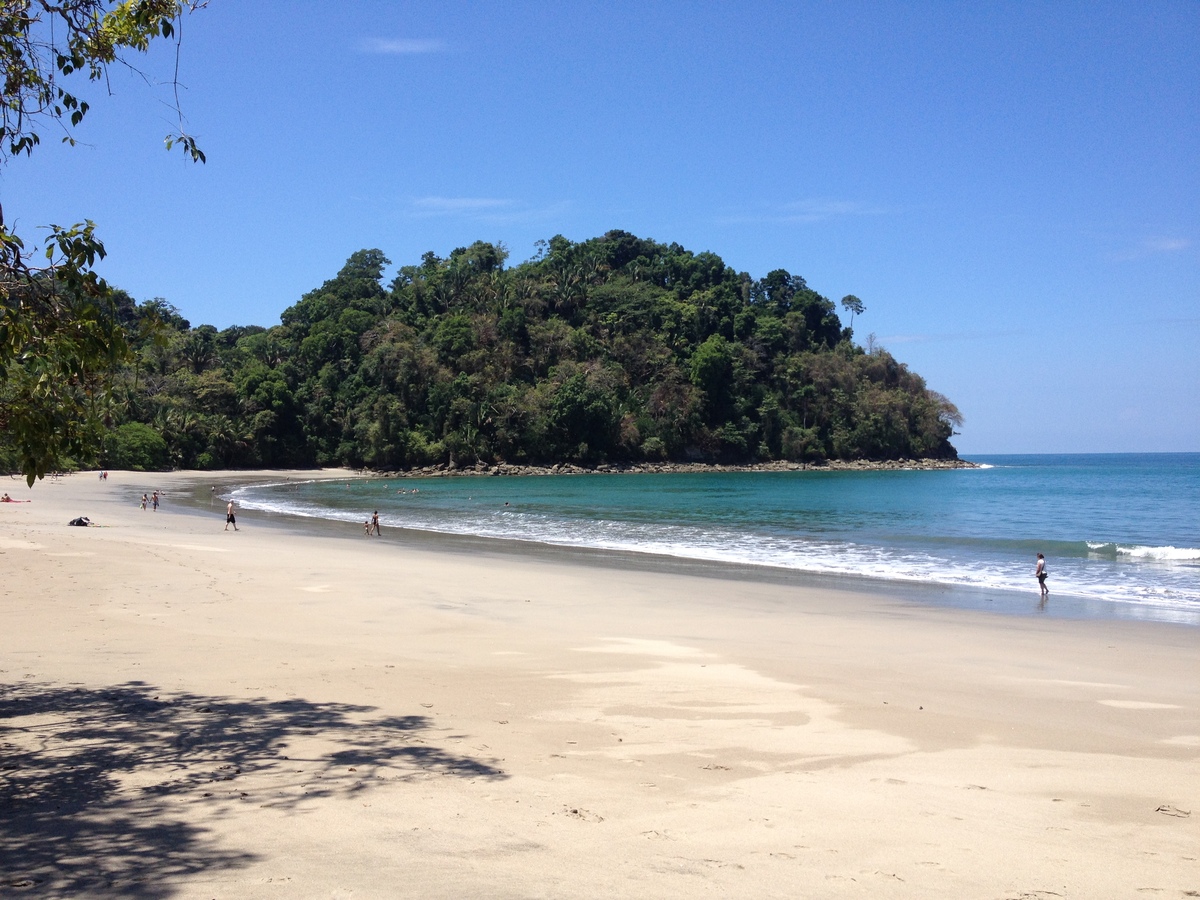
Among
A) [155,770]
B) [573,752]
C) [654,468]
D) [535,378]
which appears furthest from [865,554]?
[535,378]

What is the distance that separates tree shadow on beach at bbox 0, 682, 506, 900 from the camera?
421cm

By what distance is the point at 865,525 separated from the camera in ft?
116

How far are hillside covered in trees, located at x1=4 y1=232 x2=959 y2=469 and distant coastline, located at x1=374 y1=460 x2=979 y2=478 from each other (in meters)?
1.12

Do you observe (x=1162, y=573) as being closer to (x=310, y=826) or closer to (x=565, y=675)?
(x=565, y=675)

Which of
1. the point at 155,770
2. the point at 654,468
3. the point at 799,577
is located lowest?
the point at 799,577

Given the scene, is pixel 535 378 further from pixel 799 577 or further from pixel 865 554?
pixel 799 577

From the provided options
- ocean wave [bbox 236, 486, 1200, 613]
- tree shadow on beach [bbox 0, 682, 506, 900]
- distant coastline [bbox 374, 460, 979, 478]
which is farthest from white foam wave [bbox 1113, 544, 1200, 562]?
distant coastline [bbox 374, 460, 979, 478]

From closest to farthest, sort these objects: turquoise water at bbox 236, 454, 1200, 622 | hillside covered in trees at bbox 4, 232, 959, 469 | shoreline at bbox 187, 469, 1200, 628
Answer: shoreline at bbox 187, 469, 1200, 628 → turquoise water at bbox 236, 454, 1200, 622 → hillside covered in trees at bbox 4, 232, 959, 469

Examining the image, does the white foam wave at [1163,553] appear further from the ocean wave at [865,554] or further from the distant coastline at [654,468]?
the distant coastline at [654,468]

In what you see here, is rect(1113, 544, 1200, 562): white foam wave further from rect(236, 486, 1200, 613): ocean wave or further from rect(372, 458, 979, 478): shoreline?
rect(372, 458, 979, 478): shoreline

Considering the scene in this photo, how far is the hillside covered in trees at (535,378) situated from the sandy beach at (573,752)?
233ft

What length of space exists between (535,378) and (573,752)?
90906 mm

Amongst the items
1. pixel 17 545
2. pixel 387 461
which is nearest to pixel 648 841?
pixel 17 545

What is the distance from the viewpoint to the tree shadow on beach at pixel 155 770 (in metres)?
4.21
